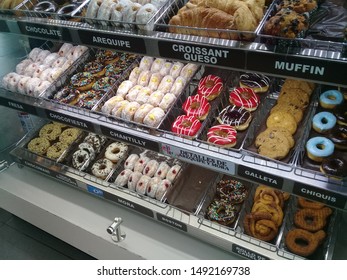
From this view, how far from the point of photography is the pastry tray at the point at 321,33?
1273mm

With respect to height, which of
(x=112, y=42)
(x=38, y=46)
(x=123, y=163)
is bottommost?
(x=123, y=163)

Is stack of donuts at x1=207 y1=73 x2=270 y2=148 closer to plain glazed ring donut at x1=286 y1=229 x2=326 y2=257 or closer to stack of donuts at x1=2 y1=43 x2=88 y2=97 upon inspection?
plain glazed ring donut at x1=286 y1=229 x2=326 y2=257

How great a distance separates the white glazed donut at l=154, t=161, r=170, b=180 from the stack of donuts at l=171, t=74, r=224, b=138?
45 centimetres

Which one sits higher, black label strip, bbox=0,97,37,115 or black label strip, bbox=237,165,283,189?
black label strip, bbox=237,165,283,189

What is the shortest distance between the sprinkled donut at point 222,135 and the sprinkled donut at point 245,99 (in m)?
0.20

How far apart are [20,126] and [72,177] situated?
3.95 feet

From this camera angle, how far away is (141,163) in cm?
245

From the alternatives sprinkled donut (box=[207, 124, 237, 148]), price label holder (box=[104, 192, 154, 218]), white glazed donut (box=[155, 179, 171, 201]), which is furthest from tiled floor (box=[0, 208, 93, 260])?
sprinkled donut (box=[207, 124, 237, 148])

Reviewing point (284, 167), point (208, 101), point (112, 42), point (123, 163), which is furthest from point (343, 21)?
point (123, 163)

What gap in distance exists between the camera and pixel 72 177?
2.49 metres

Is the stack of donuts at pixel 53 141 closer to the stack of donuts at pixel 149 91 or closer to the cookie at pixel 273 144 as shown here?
the stack of donuts at pixel 149 91

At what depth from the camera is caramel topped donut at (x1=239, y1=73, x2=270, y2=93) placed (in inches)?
79.4
